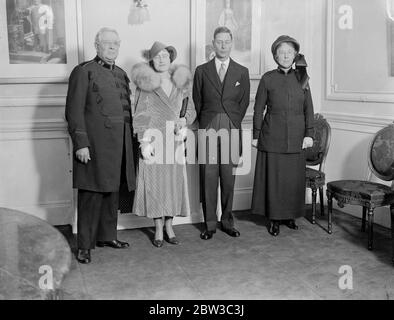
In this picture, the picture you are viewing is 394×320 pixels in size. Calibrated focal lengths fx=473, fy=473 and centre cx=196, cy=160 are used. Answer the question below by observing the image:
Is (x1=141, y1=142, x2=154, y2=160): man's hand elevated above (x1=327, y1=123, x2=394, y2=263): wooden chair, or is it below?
above

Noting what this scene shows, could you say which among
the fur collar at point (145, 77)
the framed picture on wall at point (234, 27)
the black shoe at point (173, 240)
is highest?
the framed picture on wall at point (234, 27)

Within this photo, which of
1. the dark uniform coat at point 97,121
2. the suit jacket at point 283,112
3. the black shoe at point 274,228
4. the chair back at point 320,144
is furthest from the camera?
the chair back at point 320,144

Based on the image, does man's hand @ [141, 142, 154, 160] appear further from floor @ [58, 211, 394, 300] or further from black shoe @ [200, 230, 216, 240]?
black shoe @ [200, 230, 216, 240]

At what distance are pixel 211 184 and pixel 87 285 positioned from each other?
1.43 m

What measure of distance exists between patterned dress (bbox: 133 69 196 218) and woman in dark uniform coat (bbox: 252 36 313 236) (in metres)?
0.74

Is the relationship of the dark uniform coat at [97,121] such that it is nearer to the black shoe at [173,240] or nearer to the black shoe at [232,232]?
the black shoe at [173,240]

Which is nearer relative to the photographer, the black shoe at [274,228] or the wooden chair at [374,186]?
the wooden chair at [374,186]

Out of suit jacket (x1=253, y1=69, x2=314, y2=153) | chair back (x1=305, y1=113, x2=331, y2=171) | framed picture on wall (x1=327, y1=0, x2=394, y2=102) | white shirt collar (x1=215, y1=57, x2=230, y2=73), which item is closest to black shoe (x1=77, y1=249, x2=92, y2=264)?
suit jacket (x1=253, y1=69, x2=314, y2=153)

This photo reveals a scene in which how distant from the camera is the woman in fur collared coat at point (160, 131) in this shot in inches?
143

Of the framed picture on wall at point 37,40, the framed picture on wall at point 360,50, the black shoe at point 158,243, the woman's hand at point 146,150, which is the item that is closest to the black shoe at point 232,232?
the black shoe at point 158,243

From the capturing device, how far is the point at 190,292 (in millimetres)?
2941

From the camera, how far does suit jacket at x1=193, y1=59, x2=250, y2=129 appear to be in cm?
393

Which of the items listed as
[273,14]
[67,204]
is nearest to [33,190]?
[67,204]

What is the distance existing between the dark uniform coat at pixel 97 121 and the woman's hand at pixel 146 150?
0.19 metres
